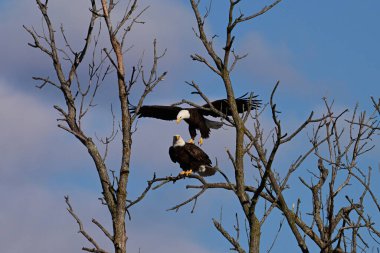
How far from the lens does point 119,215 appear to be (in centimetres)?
777

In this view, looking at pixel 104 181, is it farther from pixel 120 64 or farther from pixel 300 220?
pixel 300 220

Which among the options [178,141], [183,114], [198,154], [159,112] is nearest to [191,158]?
[198,154]

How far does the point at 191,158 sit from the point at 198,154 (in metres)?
0.12

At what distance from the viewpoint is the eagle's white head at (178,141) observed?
1181 cm

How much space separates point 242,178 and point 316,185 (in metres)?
1.09

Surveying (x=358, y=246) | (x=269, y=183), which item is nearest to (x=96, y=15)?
(x=269, y=183)

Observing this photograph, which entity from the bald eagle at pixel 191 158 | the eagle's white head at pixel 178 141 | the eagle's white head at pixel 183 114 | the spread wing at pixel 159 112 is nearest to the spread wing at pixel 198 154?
the bald eagle at pixel 191 158

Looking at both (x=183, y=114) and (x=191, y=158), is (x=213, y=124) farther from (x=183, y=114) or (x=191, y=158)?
(x=191, y=158)

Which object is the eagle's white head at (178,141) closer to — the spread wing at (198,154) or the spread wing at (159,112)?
the spread wing at (198,154)

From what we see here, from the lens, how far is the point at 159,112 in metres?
Answer: 14.9

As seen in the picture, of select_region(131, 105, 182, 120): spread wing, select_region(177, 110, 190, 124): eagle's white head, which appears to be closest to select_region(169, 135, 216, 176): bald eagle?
select_region(177, 110, 190, 124): eagle's white head

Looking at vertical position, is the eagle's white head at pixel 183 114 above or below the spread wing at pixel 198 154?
above

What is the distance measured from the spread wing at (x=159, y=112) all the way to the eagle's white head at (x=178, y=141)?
267cm

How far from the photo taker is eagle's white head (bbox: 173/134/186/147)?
1181cm
